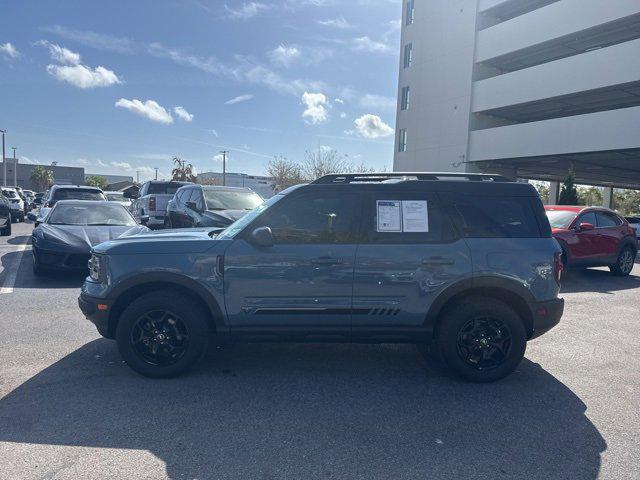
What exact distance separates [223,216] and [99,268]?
5.17 m

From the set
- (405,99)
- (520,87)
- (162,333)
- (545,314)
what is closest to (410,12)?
(405,99)

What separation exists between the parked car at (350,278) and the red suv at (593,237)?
20.2ft

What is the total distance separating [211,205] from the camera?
10.1m

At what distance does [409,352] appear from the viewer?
5.12 metres

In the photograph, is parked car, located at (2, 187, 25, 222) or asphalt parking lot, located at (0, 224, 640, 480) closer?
asphalt parking lot, located at (0, 224, 640, 480)

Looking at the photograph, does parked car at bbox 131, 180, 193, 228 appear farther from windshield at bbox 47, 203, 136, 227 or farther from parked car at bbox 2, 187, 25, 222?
parked car at bbox 2, 187, 25, 222

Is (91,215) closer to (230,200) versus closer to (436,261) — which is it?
(230,200)

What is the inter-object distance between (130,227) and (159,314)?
5456 millimetres

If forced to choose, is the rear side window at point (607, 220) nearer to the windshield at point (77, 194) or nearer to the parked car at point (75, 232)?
the parked car at point (75, 232)

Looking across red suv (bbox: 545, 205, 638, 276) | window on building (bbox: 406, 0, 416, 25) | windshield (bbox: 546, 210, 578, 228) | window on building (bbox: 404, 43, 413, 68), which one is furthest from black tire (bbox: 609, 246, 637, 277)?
window on building (bbox: 406, 0, 416, 25)

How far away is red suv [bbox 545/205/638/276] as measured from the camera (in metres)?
9.81

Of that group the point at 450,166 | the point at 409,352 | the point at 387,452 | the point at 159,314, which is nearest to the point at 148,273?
the point at 159,314

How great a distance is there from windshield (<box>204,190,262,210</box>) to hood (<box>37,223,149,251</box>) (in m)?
1.76

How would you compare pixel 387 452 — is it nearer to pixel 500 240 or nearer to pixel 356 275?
pixel 356 275
